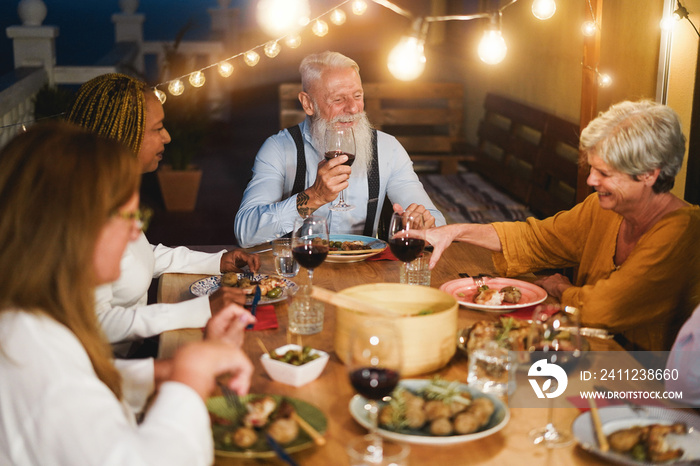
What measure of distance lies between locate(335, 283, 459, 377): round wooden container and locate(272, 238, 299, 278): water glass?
2.09ft

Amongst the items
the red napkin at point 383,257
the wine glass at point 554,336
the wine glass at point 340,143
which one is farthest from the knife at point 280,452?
the wine glass at point 340,143

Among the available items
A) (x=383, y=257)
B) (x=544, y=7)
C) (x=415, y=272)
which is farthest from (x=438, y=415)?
(x=544, y=7)

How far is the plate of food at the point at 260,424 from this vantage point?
1302mm

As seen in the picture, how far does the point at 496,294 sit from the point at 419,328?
0.59m

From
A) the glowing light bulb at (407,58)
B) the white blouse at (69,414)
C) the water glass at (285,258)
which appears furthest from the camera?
the water glass at (285,258)

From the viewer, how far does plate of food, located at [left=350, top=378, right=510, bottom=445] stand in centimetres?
134

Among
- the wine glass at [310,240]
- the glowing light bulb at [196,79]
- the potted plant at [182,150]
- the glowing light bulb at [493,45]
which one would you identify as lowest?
the potted plant at [182,150]

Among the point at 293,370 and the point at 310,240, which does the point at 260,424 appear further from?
the point at 310,240

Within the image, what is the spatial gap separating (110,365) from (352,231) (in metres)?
2.16

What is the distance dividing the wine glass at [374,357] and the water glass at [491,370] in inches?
13.6

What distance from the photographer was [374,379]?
50.8 inches

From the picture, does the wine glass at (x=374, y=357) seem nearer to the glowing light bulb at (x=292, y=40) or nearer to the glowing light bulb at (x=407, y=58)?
the glowing light bulb at (x=407, y=58)

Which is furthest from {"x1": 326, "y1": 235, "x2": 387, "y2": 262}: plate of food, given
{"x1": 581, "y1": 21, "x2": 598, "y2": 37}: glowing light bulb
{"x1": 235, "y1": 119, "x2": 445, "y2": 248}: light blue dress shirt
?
{"x1": 581, "y1": 21, "x2": 598, "y2": 37}: glowing light bulb

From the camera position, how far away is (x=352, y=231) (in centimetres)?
344
